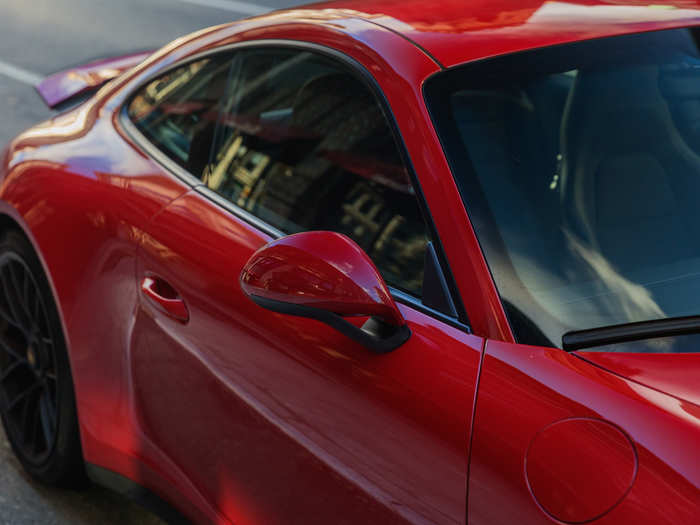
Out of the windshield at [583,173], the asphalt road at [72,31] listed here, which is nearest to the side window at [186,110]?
the windshield at [583,173]

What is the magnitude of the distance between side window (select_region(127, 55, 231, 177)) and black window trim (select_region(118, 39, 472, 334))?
21 mm

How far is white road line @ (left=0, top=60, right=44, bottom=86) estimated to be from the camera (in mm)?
9795

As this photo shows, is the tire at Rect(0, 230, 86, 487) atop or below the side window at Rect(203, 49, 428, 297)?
below

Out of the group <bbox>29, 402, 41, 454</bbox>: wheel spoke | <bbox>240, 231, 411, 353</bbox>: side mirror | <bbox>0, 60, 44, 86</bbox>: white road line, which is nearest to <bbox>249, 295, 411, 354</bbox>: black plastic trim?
<bbox>240, 231, 411, 353</bbox>: side mirror

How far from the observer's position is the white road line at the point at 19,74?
979 centimetres

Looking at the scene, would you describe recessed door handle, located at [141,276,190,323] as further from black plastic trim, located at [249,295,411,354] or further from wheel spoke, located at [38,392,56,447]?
wheel spoke, located at [38,392,56,447]

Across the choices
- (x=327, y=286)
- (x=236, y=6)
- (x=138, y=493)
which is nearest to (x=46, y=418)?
(x=138, y=493)

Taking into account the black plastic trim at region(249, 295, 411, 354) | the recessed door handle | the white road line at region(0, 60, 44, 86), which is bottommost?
the white road line at region(0, 60, 44, 86)

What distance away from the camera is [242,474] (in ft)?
7.94

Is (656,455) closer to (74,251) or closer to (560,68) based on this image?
(560,68)

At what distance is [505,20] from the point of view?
257 centimetres

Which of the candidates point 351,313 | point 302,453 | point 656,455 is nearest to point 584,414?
point 656,455

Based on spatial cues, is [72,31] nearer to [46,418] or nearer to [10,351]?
[10,351]

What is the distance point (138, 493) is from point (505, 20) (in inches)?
60.3
